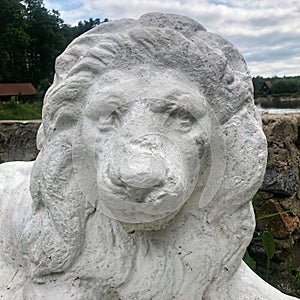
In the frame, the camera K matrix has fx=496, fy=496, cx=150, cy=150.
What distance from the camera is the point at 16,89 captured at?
20.2 meters

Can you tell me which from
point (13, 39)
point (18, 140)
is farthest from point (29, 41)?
point (18, 140)

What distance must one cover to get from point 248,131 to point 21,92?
1994 cm

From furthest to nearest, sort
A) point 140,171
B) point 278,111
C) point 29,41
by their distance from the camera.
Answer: point 29,41 → point 278,111 → point 140,171

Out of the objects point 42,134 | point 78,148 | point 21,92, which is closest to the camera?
point 78,148

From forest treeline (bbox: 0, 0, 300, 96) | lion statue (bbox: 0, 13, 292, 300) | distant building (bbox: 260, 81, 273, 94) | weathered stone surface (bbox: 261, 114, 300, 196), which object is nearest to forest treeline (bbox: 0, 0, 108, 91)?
forest treeline (bbox: 0, 0, 300, 96)

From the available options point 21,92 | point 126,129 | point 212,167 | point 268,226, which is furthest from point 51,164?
point 21,92

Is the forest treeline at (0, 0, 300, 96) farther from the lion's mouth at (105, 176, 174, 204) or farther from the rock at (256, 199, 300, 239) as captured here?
the lion's mouth at (105, 176, 174, 204)

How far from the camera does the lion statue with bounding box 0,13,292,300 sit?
97 centimetres

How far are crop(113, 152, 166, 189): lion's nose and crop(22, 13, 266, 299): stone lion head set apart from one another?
28 millimetres

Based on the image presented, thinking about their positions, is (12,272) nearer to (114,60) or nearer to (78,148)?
(78,148)

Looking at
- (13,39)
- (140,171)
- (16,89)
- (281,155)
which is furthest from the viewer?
(16,89)

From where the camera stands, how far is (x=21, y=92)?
20.1 m

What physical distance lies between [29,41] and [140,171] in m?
18.5

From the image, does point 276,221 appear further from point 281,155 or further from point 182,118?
point 182,118
